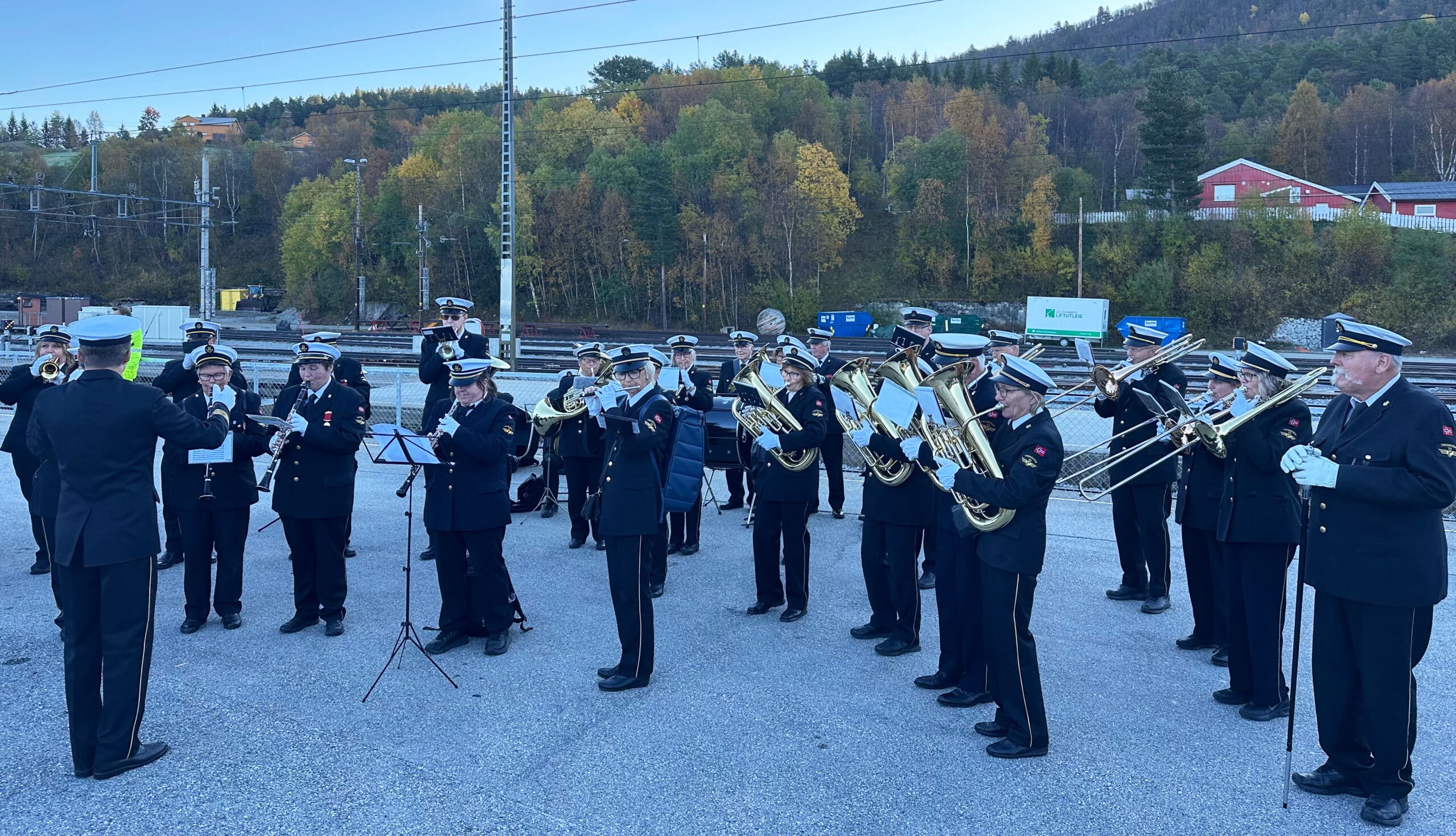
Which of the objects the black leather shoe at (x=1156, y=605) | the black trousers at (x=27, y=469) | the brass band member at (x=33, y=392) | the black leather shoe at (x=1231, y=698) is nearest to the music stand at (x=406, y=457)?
the brass band member at (x=33, y=392)

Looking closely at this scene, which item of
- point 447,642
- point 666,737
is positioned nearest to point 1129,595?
point 666,737

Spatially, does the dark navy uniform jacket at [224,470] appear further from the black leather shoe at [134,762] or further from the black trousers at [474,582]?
the black leather shoe at [134,762]

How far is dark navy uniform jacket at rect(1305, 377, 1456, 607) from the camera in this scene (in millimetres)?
4363

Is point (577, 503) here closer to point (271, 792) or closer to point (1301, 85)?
point (271, 792)

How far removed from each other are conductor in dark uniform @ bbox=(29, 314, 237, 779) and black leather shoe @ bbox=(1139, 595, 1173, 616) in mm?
6881

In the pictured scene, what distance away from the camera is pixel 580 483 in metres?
10.0

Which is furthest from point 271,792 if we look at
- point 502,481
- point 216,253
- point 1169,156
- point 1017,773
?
point 216,253

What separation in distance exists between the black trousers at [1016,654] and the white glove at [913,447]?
760 millimetres

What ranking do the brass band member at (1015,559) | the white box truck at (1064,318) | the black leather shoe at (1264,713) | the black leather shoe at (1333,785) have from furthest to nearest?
the white box truck at (1064,318) → the black leather shoe at (1264,713) → the brass band member at (1015,559) → the black leather shoe at (1333,785)

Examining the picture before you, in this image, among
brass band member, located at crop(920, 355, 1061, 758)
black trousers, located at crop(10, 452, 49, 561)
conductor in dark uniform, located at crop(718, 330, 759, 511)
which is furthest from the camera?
conductor in dark uniform, located at crop(718, 330, 759, 511)

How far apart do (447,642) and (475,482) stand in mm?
1151

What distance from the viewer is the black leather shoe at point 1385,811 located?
14.8 feet

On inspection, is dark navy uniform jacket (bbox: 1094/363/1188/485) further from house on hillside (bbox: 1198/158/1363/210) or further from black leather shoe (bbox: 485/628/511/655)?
house on hillside (bbox: 1198/158/1363/210)

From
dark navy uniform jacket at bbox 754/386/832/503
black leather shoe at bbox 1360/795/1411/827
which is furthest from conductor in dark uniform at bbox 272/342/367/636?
black leather shoe at bbox 1360/795/1411/827
